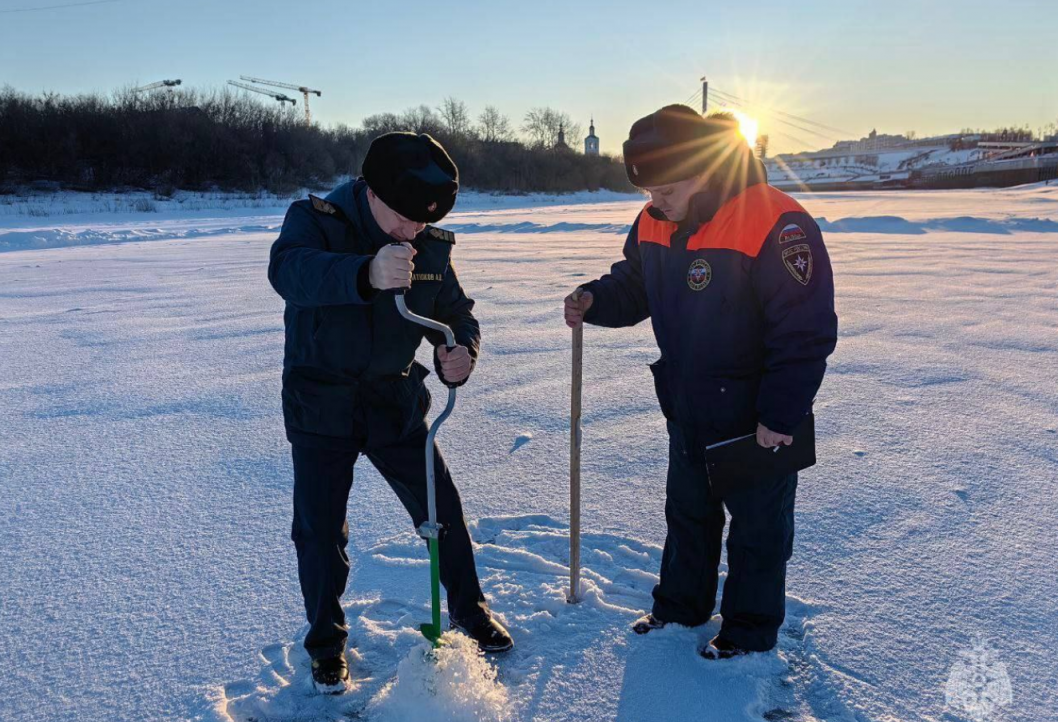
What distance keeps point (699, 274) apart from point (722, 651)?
3.77 ft

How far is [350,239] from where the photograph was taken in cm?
180

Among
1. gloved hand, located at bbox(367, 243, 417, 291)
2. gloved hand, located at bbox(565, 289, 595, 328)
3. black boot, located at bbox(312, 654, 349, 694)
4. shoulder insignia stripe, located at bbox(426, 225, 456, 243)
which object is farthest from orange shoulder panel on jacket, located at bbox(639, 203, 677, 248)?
black boot, located at bbox(312, 654, 349, 694)

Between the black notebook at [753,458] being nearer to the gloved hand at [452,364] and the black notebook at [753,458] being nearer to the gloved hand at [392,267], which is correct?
the gloved hand at [452,364]

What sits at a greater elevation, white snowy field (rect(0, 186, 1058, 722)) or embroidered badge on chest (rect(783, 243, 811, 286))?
embroidered badge on chest (rect(783, 243, 811, 286))

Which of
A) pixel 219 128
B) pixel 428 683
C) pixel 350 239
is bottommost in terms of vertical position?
pixel 428 683

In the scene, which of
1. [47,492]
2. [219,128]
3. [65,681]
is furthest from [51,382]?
[219,128]

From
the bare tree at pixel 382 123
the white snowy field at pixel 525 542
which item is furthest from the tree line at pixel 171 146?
the white snowy field at pixel 525 542

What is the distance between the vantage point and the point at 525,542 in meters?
2.70

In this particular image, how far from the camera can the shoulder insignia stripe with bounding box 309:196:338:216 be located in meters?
1.76

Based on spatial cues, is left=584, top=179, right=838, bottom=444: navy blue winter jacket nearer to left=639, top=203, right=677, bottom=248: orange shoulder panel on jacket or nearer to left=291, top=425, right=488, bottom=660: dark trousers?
left=639, top=203, right=677, bottom=248: orange shoulder panel on jacket

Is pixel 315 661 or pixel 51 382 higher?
pixel 51 382

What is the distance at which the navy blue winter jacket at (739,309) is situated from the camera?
1745 millimetres

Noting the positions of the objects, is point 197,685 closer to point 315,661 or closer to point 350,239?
point 315,661

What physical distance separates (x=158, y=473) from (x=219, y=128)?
3743cm
